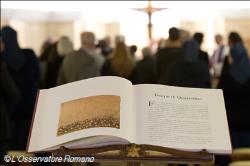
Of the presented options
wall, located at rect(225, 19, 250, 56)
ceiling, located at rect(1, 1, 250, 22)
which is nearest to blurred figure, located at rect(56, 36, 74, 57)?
wall, located at rect(225, 19, 250, 56)

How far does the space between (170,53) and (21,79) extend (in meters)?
1.29

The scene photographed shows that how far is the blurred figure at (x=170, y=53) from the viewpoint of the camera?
4.40 metres

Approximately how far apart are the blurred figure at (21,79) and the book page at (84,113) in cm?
240

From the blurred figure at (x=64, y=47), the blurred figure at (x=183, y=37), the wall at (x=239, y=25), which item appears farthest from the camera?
the wall at (x=239, y=25)

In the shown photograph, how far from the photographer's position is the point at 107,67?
4578mm

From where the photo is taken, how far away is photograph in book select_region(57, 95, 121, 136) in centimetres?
160

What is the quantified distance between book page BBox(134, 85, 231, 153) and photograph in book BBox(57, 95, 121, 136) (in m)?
0.09

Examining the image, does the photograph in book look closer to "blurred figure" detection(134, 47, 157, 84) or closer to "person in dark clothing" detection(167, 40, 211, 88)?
"person in dark clothing" detection(167, 40, 211, 88)

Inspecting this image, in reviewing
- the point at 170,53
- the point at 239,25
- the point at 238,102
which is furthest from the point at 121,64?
the point at 239,25

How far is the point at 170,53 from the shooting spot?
4.45 metres

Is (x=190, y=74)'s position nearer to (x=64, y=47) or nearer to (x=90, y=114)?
(x=64, y=47)

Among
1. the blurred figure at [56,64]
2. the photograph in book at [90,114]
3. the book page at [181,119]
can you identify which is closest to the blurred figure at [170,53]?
the blurred figure at [56,64]

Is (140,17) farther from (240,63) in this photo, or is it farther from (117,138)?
(117,138)

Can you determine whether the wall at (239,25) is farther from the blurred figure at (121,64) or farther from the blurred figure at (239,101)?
the blurred figure at (121,64)
